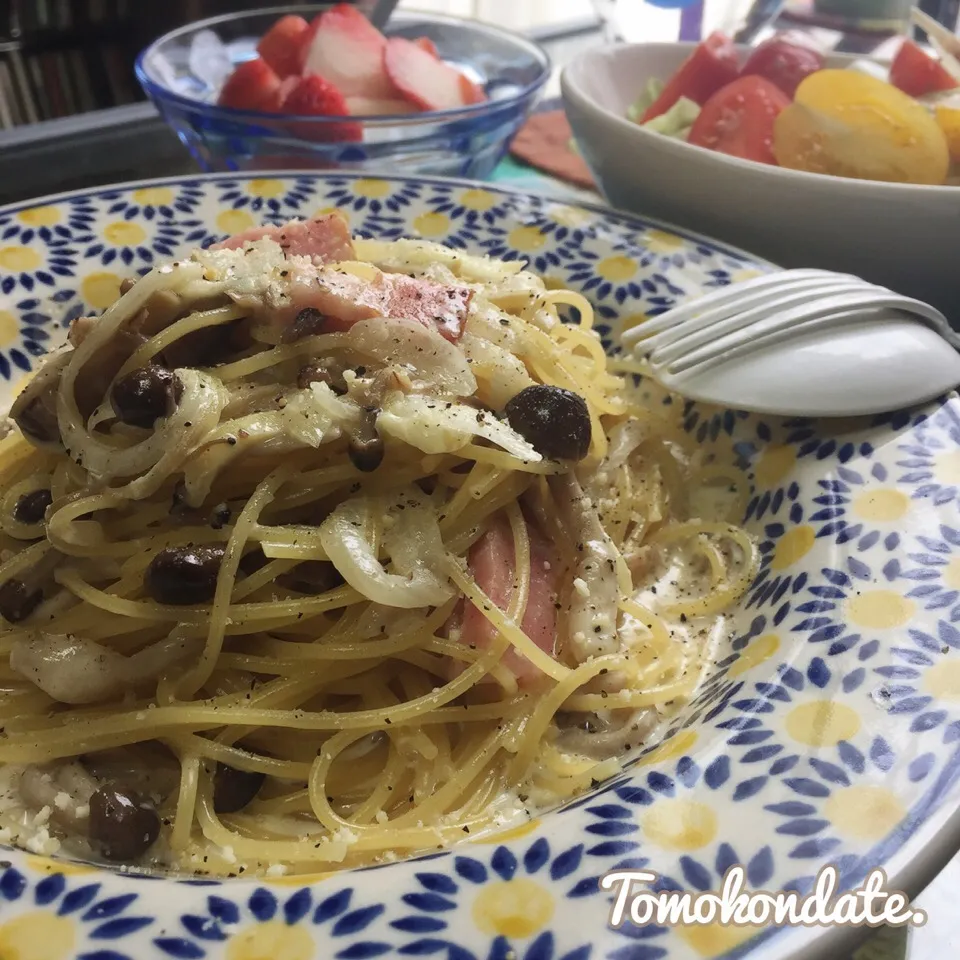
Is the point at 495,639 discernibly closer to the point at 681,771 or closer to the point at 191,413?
the point at 681,771

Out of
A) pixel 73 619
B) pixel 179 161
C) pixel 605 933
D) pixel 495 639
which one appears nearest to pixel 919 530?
pixel 495 639

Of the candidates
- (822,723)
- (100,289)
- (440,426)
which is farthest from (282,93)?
(822,723)

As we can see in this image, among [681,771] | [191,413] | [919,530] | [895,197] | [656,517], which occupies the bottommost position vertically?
[656,517]

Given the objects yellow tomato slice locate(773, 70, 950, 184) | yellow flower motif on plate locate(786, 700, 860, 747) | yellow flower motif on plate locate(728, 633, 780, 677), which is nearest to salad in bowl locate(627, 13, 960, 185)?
yellow tomato slice locate(773, 70, 950, 184)

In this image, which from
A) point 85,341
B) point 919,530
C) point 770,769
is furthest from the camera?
point 85,341

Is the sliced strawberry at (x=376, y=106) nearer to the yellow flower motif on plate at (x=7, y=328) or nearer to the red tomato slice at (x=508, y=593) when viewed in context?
the yellow flower motif on plate at (x=7, y=328)

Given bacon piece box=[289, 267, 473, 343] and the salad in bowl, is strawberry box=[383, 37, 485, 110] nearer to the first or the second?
the salad in bowl

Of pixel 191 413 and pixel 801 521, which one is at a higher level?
pixel 191 413
